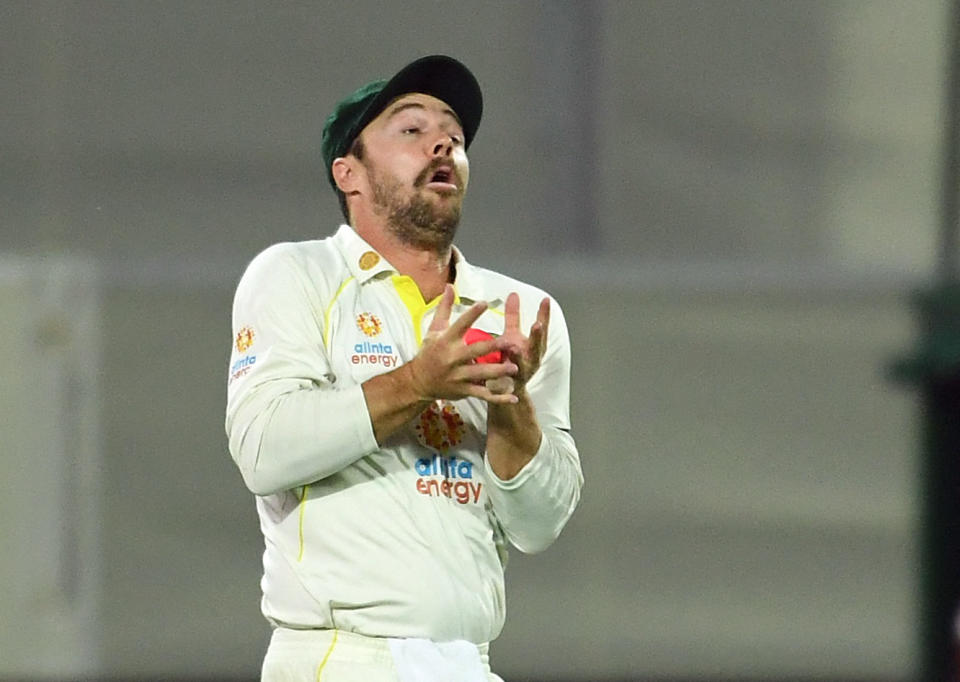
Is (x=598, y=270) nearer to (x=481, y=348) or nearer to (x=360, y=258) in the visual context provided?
(x=360, y=258)

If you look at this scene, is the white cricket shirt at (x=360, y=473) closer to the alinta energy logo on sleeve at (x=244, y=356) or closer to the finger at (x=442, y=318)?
the alinta energy logo on sleeve at (x=244, y=356)

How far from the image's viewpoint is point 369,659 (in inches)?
98.3

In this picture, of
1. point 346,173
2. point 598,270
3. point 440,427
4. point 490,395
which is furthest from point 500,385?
point 598,270

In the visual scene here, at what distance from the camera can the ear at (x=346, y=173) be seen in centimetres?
281

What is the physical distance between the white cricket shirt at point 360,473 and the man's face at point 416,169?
0.08m

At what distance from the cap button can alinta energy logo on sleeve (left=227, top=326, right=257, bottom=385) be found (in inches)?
8.8

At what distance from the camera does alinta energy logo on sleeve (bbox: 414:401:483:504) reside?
102 inches

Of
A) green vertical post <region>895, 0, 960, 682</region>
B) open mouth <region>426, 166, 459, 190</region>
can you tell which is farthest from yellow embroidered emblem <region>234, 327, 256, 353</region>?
green vertical post <region>895, 0, 960, 682</region>

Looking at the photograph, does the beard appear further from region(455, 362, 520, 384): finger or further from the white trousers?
the white trousers

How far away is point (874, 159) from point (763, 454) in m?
1.22

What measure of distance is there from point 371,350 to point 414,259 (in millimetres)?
221

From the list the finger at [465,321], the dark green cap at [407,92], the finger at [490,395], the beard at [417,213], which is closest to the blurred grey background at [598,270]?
the dark green cap at [407,92]

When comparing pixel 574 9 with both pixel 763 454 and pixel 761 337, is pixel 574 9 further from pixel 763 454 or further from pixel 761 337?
pixel 763 454

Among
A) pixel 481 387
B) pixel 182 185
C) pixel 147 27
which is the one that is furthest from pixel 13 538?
pixel 481 387
